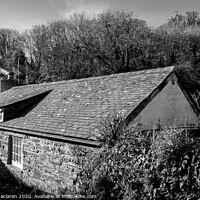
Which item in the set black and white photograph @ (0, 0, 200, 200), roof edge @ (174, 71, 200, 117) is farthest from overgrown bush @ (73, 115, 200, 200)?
roof edge @ (174, 71, 200, 117)

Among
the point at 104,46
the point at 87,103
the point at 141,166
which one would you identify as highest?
the point at 104,46

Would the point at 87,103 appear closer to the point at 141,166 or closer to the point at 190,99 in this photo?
the point at 190,99

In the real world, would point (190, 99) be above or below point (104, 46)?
below

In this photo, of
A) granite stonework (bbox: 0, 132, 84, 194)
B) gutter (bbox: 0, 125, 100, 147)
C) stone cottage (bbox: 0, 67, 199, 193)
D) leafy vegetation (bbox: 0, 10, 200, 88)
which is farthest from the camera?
leafy vegetation (bbox: 0, 10, 200, 88)

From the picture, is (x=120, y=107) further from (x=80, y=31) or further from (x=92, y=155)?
(x=80, y=31)

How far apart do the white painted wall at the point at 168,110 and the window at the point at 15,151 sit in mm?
6235

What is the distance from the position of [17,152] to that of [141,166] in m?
8.07

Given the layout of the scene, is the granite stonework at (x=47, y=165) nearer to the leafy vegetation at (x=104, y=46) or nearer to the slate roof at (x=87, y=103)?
the slate roof at (x=87, y=103)

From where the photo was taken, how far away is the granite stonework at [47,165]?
9.01 meters

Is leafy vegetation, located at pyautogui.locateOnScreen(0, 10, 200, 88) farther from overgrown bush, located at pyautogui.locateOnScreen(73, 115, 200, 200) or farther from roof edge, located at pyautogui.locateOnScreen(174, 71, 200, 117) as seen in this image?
overgrown bush, located at pyautogui.locateOnScreen(73, 115, 200, 200)

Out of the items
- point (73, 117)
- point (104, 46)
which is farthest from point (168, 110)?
point (104, 46)

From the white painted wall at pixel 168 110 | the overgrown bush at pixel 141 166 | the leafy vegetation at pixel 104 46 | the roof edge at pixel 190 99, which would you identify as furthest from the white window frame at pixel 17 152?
the leafy vegetation at pixel 104 46

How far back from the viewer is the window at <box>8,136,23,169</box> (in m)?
12.0

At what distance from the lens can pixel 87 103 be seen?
1120 centimetres
